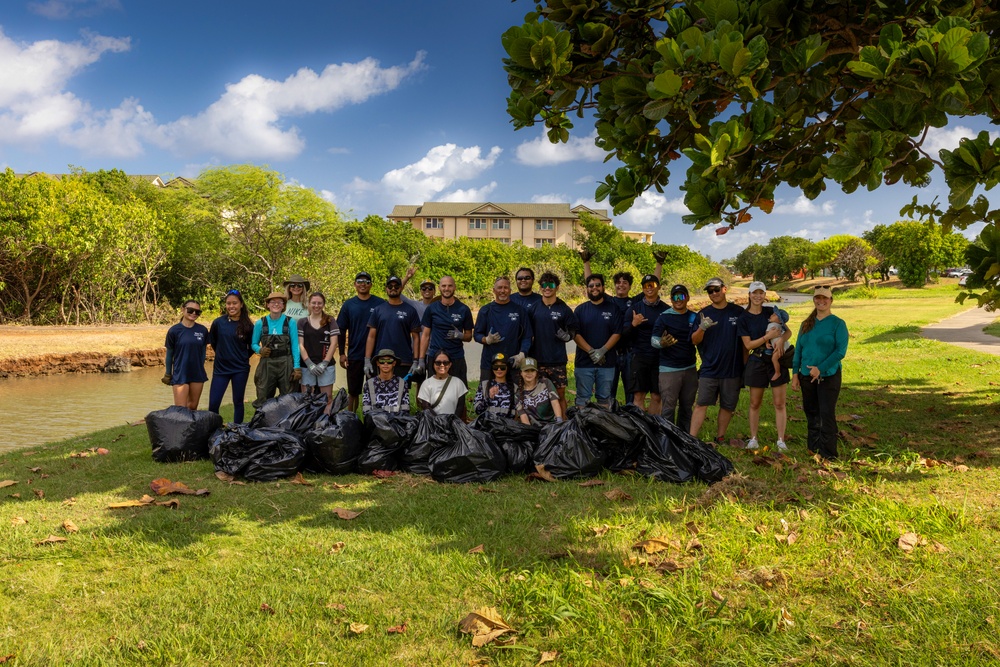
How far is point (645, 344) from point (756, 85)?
3494 millimetres

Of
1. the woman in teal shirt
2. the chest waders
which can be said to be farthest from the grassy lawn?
the chest waders

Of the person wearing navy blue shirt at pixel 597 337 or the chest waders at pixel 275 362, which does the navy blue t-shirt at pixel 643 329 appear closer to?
the person wearing navy blue shirt at pixel 597 337

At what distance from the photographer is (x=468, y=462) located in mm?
5199

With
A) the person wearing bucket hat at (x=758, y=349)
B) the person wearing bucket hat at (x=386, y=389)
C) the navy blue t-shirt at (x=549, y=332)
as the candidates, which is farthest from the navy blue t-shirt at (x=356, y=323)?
the person wearing bucket hat at (x=758, y=349)

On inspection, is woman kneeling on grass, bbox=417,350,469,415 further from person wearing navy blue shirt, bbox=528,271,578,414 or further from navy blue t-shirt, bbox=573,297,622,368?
navy blue t-shirt, bbox=573,297,622,368

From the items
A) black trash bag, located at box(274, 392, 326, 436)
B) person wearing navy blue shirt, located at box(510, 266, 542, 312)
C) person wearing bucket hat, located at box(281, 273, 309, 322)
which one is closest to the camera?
black trash bag, located at box(274, 392, 326, 436)

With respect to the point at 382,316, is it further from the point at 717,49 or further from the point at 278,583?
the point at 717,49

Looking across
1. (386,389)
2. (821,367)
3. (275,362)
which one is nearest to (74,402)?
(275,362)

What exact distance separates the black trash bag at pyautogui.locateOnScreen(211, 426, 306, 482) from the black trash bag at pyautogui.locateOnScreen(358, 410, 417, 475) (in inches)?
22.3

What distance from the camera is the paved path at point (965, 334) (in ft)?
51.7

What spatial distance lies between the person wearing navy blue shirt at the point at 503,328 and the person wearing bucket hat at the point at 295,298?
7.18 ft

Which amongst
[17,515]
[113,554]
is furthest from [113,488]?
[113,554]

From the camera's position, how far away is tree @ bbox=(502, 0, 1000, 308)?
10.5 feet

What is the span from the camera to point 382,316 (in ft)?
22.8
